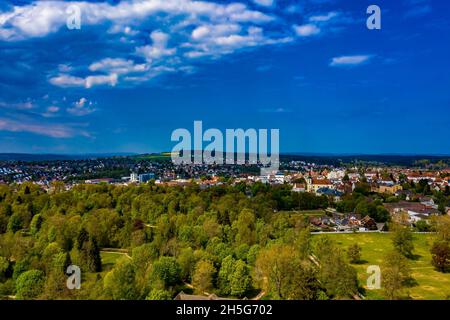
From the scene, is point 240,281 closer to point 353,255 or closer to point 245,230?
point 245,230

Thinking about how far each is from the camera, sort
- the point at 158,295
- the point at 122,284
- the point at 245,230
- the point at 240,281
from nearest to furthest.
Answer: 1. the point at 158,295
2. the point at 122,284
3. the point at 240,281
4. the point at 245,230

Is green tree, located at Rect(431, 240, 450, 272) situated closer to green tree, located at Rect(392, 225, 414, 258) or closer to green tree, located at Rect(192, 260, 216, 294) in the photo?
green tree, located at Rect(392, 225, 414, 258)

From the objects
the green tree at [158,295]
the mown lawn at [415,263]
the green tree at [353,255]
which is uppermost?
the green tree at [158,295]

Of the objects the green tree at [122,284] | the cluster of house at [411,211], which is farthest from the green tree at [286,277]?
the cluster of house at [411,211]

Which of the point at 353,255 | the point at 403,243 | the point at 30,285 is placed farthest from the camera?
the point at 403,243

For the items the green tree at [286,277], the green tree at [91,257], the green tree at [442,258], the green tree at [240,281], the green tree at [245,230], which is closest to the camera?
the green tree at [286,277]

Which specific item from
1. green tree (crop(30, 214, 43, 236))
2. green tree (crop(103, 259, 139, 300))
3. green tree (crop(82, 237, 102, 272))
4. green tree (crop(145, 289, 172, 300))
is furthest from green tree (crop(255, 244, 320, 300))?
green tree (crop(30, 214, 43, 236))

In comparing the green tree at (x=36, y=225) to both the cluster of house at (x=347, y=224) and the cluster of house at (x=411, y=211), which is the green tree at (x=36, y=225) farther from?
the cluster of house at (x=411, y=211)

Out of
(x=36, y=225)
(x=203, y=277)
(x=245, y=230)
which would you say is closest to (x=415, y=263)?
(x=245, y=230)
